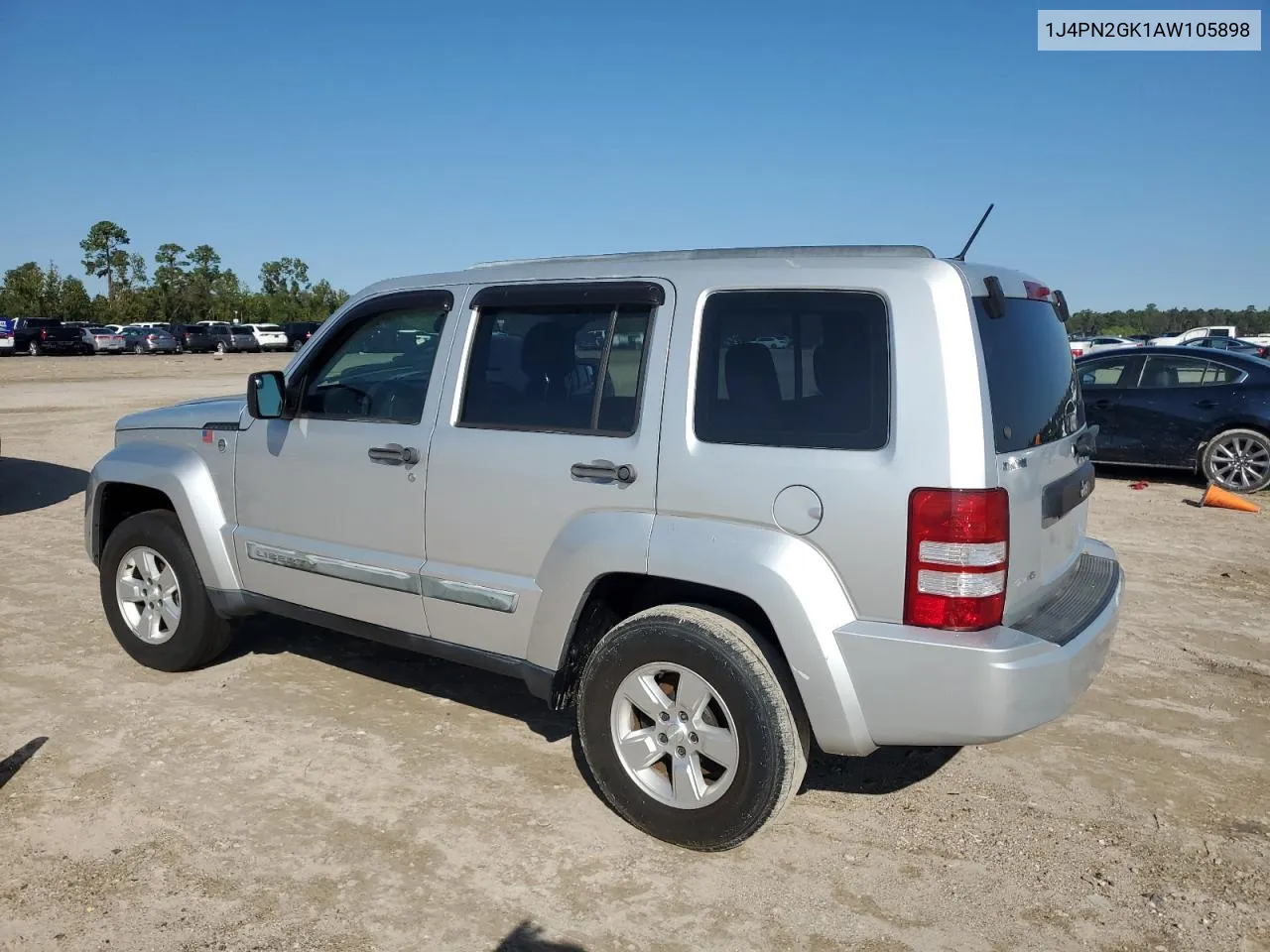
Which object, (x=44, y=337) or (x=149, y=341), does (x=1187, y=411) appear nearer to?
(x=44, y=337)

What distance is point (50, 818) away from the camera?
3756mm

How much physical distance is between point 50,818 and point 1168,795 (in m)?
4.17

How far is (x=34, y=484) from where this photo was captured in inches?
434

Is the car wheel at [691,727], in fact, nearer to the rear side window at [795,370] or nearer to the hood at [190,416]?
the rear side window at [795,370]

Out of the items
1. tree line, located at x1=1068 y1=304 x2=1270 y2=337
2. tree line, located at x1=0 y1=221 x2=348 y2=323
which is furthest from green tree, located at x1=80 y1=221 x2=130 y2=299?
tree line, located at x1=1068 y1=304 x2=1270 y2=337

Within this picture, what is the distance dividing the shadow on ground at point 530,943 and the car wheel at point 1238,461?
10217 mm

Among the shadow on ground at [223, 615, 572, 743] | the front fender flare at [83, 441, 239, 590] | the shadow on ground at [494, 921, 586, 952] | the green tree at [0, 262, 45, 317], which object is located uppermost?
the green tree at [0, 262, 45, 317]

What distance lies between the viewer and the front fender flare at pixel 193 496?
492cm

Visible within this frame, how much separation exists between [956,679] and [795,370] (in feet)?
3.58

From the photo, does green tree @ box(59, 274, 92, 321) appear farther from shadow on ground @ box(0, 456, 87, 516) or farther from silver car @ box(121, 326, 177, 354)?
shadow on ground @ box(0, 456, 87, 516)

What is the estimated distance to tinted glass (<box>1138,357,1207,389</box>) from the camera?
11.3 metres

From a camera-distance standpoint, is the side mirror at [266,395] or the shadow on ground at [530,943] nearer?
the shadow on ground at [530,943]

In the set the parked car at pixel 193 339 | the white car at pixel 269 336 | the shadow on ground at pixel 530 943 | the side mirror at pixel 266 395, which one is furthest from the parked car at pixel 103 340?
the shadow on ground at pixel 530 943

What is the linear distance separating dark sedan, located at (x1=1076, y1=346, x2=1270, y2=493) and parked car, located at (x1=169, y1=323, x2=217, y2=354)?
2012 inches
